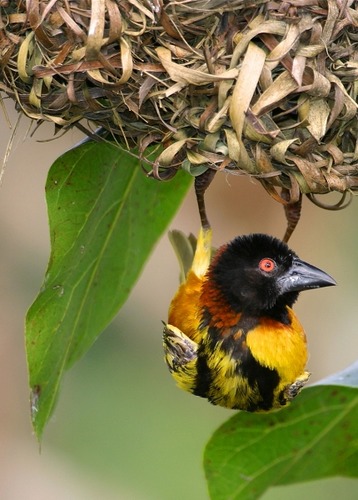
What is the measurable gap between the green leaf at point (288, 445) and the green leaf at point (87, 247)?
51 centimetres

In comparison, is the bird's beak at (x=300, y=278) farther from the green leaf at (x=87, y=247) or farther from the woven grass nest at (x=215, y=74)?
the woven grass nest at (x=215, y=74)

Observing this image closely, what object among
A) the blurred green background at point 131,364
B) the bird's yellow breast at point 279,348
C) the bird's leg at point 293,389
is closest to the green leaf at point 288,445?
the bird's leg at point 293,389

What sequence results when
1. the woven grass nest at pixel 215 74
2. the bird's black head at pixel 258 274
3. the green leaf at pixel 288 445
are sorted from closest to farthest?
the woven grass nest at pixel 215 74 → the green leaf at pixel 288 445 → the bird's black head at pixel 258 274

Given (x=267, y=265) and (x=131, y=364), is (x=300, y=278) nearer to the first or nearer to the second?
(x=267, y=265)

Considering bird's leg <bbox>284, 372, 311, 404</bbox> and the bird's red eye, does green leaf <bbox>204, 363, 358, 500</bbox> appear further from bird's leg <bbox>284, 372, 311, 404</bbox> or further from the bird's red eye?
the bird's red eye

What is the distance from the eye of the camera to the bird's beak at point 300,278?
3.28 m

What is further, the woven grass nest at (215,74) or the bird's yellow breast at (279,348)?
the bird's yellow breast at (279,348)

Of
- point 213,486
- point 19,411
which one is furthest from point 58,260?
point 19,411

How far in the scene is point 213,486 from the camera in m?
3.11

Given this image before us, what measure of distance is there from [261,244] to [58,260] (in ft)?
2.57

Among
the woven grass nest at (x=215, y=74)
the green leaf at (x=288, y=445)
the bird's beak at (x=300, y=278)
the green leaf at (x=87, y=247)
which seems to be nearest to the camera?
the woven grass nest at (x=215, y=74)

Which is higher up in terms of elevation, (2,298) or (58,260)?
(58,260)

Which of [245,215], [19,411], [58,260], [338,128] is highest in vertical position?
[338,128]

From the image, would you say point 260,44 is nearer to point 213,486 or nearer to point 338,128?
point 338,128
